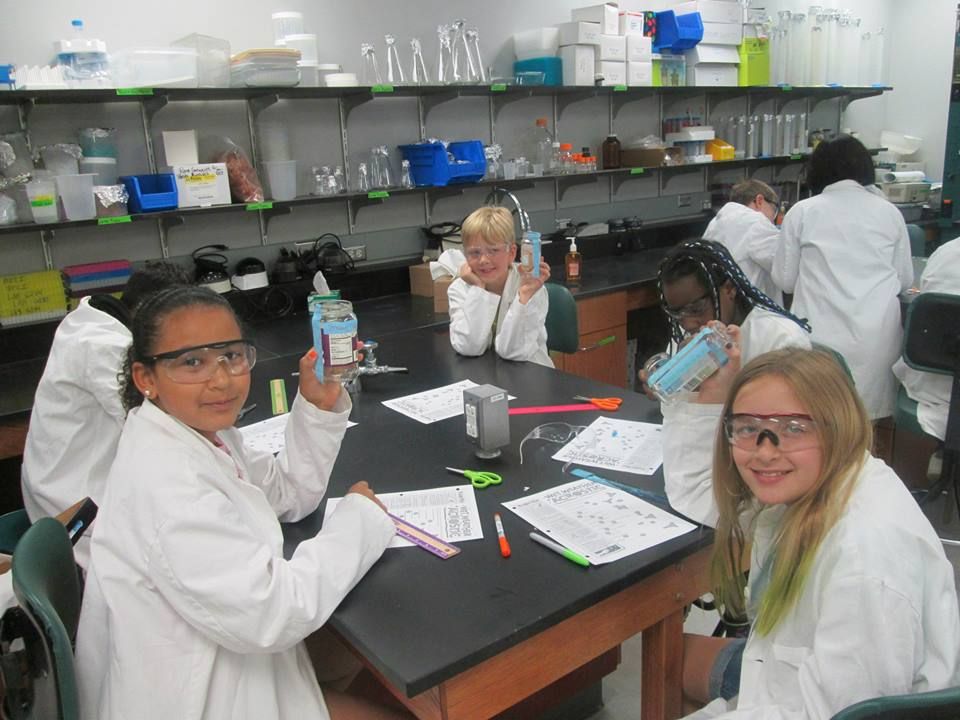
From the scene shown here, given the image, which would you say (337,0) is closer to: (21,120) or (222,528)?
(21,120)

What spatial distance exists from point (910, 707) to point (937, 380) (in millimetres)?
2026

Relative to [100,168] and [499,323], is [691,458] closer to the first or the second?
[499,323]

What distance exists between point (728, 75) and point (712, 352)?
366 cm

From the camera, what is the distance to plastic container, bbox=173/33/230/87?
9.36ft

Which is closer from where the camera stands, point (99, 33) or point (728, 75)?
point (99, 33)

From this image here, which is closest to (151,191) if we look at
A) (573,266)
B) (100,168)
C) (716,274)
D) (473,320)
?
(100,168)

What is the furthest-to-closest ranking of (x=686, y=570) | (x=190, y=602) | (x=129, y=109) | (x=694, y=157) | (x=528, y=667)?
(x=694, y=157)
(x=129, y=109)
(x=686, y=570)
(x=528, y=667)
(x=190, y=602)

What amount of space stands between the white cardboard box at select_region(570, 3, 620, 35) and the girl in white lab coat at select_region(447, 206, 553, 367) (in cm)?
186

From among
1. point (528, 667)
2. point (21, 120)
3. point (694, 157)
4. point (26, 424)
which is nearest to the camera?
point (528, 667)

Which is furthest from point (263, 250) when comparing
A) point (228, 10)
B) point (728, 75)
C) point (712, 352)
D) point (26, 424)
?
point (728, 75)

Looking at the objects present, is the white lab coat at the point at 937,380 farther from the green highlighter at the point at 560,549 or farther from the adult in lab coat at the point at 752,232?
the green highlighter at the point at 560,549

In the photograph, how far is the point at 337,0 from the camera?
11.0 feet

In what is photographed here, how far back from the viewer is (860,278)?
2.89 metres

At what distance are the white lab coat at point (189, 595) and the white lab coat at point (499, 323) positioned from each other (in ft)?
4.36
